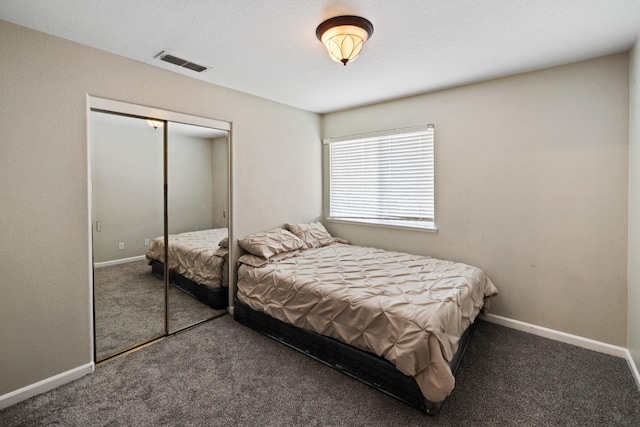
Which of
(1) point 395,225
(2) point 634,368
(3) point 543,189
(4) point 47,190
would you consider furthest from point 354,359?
(4) point 47,190

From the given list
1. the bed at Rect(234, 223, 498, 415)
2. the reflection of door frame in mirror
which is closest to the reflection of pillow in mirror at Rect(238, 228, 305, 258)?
the bed at Rect(234, 223, 498, 415)

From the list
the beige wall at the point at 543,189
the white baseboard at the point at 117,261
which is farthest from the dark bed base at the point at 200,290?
the beige wall at the point at 543,189

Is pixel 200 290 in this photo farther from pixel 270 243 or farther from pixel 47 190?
pixel 47 190

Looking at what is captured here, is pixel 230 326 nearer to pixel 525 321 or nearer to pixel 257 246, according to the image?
pixel 257 246

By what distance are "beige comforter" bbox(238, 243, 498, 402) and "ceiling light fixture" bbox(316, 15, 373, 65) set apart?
1739 mm

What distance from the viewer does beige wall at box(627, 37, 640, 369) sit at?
2.12 metres

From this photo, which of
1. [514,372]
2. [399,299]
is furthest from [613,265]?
[399,299]

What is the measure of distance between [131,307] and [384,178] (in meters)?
3.08

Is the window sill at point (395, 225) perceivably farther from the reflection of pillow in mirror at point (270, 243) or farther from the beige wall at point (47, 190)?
the beige wall at point (47, 190)

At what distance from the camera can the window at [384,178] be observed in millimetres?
3508

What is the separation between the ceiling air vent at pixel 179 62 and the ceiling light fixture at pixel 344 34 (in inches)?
48.3

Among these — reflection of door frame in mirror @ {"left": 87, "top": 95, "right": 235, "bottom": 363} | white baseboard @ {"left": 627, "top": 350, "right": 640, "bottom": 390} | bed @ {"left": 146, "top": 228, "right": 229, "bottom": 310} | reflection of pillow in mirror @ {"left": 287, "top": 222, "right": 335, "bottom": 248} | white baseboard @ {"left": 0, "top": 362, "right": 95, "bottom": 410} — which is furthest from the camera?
reflection of pillow in mirror @ {"left": 287, "top": 222, "right": 335, "bottom": 248}

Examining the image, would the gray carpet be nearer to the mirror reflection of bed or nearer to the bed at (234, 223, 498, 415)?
the bed at (234, 223, 498, 415)

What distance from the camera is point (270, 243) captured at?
10.6 feet
